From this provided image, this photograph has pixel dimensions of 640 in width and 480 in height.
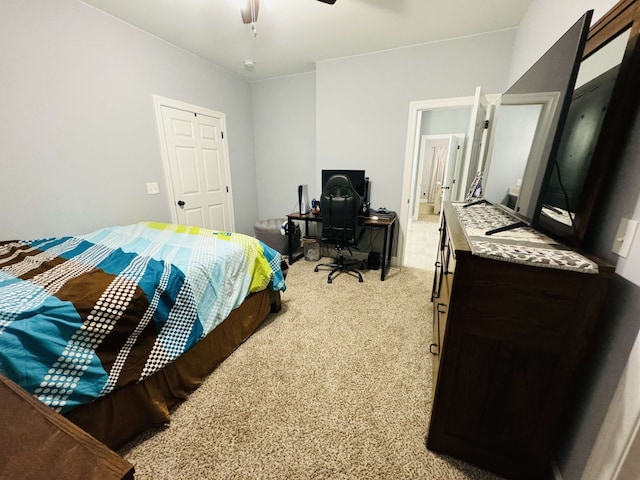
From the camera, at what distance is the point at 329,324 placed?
221 cm

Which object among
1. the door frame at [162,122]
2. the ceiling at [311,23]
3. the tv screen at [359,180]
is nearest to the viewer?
the ceiling at [311,23]

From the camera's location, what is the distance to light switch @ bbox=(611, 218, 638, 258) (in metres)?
0.79

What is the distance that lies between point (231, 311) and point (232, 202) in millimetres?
2570

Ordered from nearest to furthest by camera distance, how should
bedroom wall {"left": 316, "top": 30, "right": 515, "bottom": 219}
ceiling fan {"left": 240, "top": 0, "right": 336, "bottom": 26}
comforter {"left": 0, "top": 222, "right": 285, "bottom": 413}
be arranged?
comforter {"left": 0, "top": 222, "right": 285, "bottom": 413}, ceiling fan {"left": 240, "top": 0, "right": 336, "bottom": 26}, bedroom wall {"left": 316, "top": 30, "right": 515, "bottom": 219}

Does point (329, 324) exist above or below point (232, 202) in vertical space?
below

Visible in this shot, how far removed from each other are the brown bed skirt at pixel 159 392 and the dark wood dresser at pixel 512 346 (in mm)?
1370

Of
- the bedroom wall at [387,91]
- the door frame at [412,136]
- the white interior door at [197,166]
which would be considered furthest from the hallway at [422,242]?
the white interior door at [197,166]

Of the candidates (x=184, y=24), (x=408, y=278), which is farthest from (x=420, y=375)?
(x=184, y=24)

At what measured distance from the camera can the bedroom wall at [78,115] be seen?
6.28 ft

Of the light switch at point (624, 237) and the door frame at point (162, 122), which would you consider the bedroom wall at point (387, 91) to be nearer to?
the door frame at point (162, 122)

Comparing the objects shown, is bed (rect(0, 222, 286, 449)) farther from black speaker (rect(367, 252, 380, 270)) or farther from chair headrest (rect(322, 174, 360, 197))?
black speaker (rect(367, 252, 380, 270))

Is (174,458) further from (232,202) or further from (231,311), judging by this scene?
(232,202)

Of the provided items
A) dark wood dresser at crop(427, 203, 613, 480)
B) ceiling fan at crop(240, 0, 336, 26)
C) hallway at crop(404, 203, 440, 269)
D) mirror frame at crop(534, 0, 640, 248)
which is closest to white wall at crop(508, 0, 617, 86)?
mirror frame at crop(534, 0, 640, 248)

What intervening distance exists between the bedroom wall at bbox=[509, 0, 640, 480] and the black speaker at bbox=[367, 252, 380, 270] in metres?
2.41
